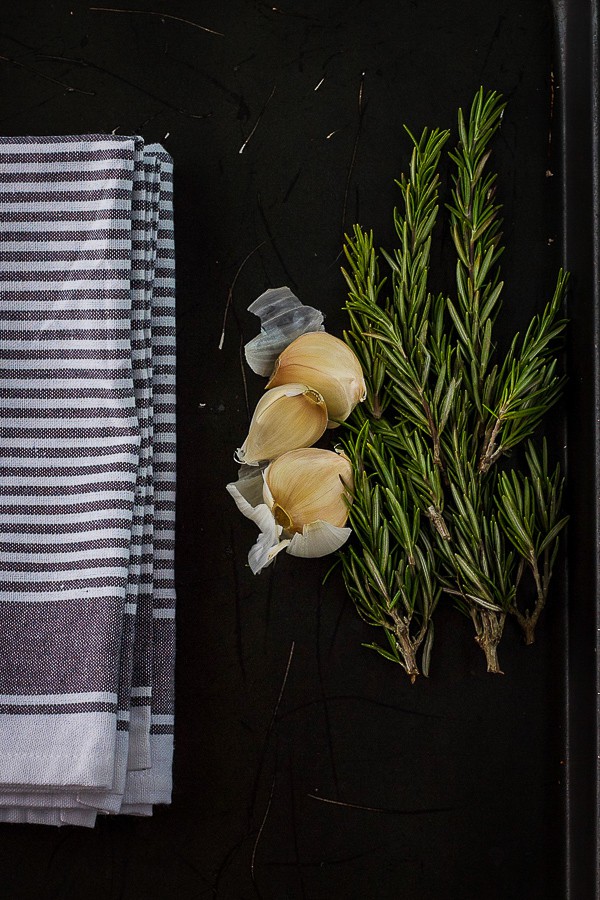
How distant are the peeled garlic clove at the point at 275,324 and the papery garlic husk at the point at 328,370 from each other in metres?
0.02

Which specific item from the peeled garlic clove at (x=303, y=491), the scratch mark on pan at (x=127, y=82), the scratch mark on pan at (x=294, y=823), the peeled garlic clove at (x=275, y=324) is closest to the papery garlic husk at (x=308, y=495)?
the peeled garlic clove at (x=303, y=491)

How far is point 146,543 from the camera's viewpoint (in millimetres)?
796

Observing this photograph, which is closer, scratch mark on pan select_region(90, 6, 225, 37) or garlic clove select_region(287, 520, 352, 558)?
garlic clove select_region(287, 520, 352, 558)

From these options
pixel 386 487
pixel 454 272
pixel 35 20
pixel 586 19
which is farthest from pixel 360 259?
pixel 35 20

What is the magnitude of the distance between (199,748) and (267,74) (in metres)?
0.74

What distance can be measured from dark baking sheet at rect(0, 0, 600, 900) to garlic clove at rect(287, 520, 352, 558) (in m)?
Answer: 0.04

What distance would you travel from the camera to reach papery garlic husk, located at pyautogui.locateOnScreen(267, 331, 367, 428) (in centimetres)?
80

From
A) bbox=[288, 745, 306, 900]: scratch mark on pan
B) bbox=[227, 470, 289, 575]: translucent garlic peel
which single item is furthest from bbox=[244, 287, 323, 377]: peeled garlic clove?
bbox=[288, 745, 306, 900]: scratch mark on pan

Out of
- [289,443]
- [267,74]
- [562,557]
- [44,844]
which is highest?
[267,74]

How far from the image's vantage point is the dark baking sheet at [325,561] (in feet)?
2.68

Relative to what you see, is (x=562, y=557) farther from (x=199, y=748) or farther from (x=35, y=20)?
(x=35, y=20)

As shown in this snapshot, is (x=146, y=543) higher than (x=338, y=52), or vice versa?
(x=338, y=52)

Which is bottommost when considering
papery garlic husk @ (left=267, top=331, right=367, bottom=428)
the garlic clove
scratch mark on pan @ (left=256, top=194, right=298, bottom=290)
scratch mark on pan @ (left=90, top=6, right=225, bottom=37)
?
the garlic clove

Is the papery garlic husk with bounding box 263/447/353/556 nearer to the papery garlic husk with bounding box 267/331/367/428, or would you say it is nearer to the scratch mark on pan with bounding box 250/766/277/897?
the papery garlic husk with bounding box 267/331/367/428
